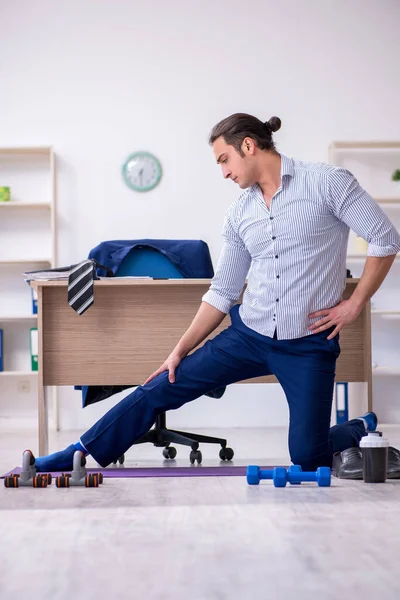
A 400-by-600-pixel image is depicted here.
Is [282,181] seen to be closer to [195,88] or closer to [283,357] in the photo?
[283,357]

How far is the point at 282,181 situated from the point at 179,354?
23.5 inches

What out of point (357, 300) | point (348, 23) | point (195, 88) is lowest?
point (357, 300)

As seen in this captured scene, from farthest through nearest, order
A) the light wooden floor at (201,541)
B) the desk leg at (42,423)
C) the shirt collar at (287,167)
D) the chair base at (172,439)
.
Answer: the chair base at (172,439), the desk leg at (42,423), the shirt collar at (287,167), the light wooden floor at (201,541)

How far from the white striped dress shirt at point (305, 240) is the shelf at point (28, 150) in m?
3.19

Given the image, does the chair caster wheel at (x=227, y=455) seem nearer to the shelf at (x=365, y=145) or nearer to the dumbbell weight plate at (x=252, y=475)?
the dumbbell weight plate at (x=252, y=475)

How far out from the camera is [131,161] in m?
5.53

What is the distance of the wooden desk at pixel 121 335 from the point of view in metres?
3.19

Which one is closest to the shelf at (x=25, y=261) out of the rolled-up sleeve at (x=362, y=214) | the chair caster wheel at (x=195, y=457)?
the chair caster wheel at (x=195, y=457)

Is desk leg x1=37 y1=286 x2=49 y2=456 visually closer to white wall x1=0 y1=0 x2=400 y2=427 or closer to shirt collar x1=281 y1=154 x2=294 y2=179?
shirt collar x1=281 y1=154 x2=294 y2=179

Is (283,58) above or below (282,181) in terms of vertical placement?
above

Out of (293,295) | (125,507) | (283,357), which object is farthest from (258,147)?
(125,507)

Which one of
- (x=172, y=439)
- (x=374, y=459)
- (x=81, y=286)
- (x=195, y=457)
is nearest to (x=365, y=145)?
(x=172, y=439)

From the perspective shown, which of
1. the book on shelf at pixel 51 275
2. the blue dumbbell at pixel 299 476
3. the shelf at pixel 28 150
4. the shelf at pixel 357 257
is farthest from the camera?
the shelf at pixel 28 150

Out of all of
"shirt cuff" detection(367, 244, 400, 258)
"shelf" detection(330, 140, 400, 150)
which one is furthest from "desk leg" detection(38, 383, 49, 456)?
"shelf" detection(330, 140, 400, 150)
